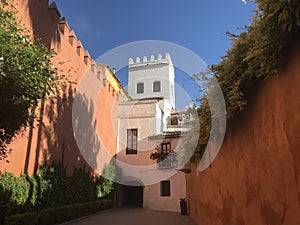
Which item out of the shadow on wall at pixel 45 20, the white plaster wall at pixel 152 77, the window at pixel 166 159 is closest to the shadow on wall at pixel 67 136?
the shadow on wall at pixel 45 20

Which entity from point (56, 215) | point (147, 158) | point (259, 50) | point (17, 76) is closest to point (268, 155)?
point (259, 50)

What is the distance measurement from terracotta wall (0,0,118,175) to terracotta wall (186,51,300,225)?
5309 mm

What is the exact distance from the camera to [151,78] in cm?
3178

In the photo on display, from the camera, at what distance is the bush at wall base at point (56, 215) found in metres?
7.19

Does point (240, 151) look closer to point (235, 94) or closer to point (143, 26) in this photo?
point (235, 94)

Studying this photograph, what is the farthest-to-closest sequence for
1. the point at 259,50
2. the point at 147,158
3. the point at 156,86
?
the point at 156,86
the point at 147,158
the point at 259,50

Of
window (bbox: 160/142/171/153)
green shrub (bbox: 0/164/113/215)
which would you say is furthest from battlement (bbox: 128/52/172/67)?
green shrub (bbox: 0/164/113/215)

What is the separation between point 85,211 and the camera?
39.3ft

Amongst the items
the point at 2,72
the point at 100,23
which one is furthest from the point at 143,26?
the point at 2,72

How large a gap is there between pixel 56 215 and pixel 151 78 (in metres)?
24.0

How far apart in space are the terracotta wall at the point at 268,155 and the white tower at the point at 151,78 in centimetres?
2649

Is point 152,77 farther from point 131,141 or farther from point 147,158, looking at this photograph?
point 147,158

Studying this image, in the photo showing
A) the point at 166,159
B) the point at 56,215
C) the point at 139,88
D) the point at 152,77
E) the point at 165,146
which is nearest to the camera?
the point at 56,215

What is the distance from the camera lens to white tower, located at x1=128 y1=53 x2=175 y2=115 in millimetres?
30891
